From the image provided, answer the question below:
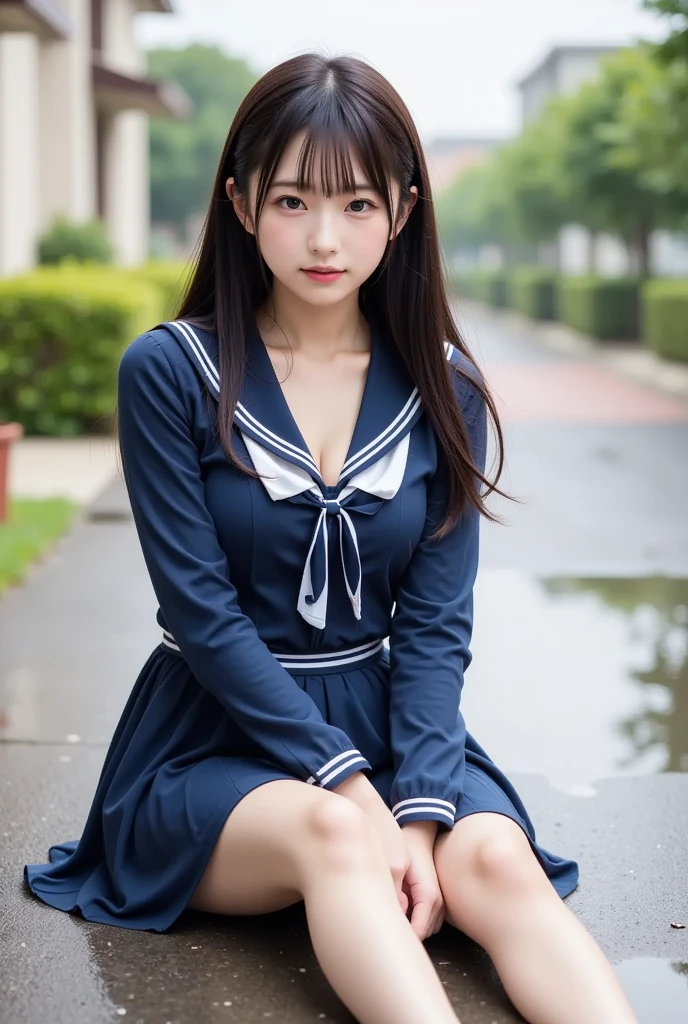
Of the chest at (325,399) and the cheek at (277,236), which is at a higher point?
the cheek at (277,236)

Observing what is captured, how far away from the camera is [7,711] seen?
4.67 meters

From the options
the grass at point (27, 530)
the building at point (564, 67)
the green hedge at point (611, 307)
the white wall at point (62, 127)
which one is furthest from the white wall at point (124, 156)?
the building at point (564, 67)

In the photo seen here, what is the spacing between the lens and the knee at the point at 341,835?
8.00 feet

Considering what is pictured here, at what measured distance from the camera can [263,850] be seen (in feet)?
8.56

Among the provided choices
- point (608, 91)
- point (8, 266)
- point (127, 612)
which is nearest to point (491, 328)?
point (608, 91)

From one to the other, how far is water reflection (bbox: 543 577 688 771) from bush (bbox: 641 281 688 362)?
13.2 meters

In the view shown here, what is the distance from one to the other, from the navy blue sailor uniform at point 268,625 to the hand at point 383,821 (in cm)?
4

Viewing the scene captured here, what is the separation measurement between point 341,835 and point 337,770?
0.76 feet

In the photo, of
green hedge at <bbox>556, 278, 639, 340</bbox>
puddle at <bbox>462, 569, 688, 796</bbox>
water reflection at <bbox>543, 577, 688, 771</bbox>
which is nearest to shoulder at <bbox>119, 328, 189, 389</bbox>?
puddle at <bbox>462, 569, 688, 796</bbox>

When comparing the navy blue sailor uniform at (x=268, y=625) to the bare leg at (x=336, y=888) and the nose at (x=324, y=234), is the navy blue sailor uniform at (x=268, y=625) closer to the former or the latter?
the bare leg at (x=336, y=888)

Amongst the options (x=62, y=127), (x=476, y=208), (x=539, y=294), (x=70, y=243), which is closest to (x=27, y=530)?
(x=70, y=243)

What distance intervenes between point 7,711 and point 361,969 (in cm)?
261

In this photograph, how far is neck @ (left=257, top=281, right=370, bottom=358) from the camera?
3.03m

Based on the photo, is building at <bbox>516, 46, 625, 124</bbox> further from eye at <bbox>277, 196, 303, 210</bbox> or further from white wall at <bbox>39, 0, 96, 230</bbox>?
eye at <bbox>277, 196, 303, 210</bbox>
